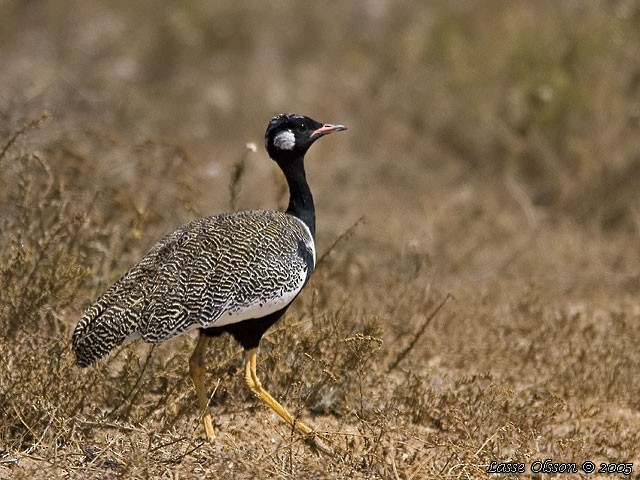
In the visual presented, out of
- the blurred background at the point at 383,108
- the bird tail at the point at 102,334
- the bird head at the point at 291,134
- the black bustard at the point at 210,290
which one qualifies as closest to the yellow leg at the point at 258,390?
→ the black bustard at the point at 210,290

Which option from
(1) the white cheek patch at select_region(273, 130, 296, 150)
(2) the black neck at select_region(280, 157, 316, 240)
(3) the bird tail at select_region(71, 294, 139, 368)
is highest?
(1) the white cheek patch at select_region(273, 130, 296, 150)

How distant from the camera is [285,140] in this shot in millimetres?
5094

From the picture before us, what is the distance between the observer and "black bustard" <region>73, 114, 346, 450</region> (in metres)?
4.22

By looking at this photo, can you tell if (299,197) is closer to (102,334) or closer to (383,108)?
(102,334)

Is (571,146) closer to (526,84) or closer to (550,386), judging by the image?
(526,84)

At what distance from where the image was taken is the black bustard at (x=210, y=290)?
13.9 ft

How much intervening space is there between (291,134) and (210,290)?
111 centimetres

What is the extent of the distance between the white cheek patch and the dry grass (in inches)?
13.6

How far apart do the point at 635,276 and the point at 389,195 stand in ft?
8.83

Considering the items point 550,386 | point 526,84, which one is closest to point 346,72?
point 526,84

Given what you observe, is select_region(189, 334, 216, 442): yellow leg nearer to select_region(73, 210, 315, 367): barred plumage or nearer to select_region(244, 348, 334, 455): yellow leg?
select_region(244, 348, 334, 455): yellow leg

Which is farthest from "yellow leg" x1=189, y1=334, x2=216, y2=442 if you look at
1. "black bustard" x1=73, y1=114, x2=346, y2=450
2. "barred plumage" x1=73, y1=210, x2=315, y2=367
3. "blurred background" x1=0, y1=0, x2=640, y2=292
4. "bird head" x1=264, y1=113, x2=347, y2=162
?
"blurred background" x1=0, y1=0, x2=640, y2=292

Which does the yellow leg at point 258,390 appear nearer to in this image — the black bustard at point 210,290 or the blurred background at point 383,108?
the black bustard at point 210,290

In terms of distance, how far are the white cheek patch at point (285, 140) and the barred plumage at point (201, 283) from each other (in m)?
0.50
